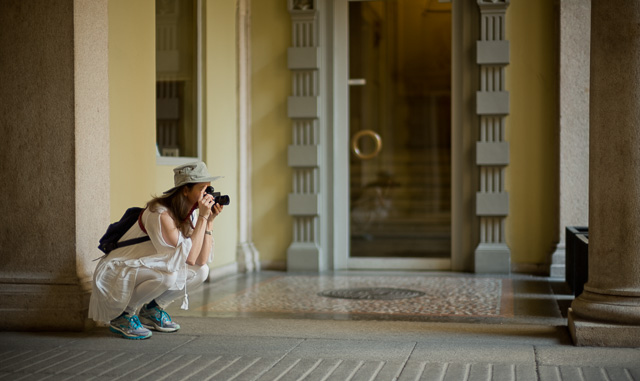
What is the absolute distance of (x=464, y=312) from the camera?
6.49 m

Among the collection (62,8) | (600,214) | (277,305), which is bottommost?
(277,305)

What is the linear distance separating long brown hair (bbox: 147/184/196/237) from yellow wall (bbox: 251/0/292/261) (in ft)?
14.4

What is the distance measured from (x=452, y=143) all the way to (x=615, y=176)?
174 inches

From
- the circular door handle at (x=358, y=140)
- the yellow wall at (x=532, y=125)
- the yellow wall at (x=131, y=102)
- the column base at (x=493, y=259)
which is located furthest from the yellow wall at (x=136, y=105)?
the yellow wall at (x=532, y=125)

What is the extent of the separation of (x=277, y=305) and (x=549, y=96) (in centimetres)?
406

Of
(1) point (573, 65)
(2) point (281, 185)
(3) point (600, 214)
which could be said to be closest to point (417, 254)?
(2) point (281, 185)

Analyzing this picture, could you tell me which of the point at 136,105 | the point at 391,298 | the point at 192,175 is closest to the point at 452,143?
the point at 391,298

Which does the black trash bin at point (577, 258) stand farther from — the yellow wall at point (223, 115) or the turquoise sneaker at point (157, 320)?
the yellow wall at point (223, 115)

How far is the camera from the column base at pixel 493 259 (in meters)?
9.03

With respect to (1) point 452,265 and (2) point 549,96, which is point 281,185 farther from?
(2) point 549,96

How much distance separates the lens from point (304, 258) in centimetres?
946

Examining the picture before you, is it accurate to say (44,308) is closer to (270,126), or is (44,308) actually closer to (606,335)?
(606,335)

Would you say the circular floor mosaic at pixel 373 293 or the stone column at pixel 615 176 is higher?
the stone column at pixel 615 176

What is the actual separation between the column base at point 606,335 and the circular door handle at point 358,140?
4827mm
